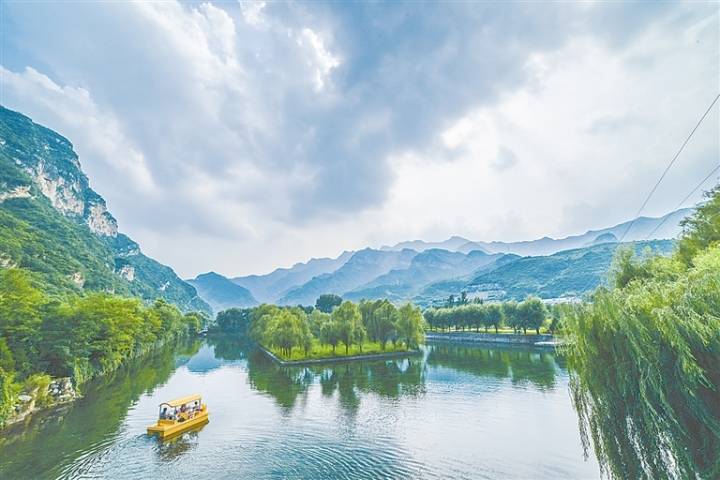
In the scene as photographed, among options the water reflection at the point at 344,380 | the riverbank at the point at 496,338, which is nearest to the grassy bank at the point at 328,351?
the water reflection at the point at 344,380

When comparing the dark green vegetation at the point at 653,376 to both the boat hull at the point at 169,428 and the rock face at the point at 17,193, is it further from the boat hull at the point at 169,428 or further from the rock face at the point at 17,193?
the rock face at the point at 17,193

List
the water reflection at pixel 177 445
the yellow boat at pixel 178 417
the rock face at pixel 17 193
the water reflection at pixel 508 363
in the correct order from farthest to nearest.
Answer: the rock face at pixel 17 193 → the water reflection at pixel 508 363 → the yellow boat at pixel 178 417 → the water reflection at pixel 177 445

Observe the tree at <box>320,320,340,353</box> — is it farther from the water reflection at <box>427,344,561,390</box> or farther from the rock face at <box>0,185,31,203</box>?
the rock face at <box>0,185,31,203</box>

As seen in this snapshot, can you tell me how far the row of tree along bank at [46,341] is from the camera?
3309 cm

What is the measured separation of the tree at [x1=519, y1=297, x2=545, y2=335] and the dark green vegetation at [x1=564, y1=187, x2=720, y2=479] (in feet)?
263

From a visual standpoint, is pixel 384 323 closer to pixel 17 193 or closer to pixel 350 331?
pixel 350 331

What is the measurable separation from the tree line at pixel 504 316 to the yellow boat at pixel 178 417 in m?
68.9

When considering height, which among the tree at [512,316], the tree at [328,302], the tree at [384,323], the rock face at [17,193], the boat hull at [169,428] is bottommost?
the boat hull at [169,428]

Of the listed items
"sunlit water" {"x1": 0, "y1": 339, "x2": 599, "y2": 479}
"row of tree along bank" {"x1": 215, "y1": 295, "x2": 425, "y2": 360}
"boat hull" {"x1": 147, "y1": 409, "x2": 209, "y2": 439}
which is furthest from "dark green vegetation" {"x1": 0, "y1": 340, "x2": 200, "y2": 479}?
"row of tree along bank" {"x1": 215, "y1": 295, "x2": 425, "y2": 360}

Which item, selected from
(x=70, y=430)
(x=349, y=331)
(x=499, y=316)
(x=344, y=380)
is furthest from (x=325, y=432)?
(x=499, y=316)

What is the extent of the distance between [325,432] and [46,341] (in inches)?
1311

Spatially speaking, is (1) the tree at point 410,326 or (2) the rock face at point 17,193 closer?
(1) the tree at point 410,326

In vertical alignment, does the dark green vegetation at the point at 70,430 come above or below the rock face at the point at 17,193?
below

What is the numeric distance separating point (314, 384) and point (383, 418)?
1715 centimetres
